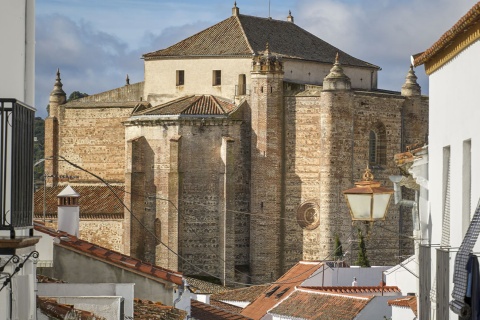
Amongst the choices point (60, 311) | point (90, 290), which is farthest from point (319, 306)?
point (60, 311)

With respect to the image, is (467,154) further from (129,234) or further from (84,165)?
(84,165)

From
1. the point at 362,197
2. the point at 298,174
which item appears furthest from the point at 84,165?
the point at 362,197

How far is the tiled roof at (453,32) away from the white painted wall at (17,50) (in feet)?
11.6

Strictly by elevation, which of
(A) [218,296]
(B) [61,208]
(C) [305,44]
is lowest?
(A) [218,296]

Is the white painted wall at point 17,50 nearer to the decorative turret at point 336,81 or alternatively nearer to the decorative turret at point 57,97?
the decorative turret at point 336,81

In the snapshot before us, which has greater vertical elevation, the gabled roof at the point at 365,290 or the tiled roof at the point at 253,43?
the tiled roof at the point at 253,43

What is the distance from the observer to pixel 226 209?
224 feet

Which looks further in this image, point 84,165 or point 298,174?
point 84,165

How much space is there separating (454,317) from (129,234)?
55.4 metres

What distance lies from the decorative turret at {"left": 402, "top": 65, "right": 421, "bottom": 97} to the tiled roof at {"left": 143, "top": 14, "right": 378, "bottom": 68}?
3963mm

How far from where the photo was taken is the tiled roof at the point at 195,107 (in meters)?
69.4

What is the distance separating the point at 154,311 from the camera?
20125mm

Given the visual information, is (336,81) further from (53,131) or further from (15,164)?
(15,164)

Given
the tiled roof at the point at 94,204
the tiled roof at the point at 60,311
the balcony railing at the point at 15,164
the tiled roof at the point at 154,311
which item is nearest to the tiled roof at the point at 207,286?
the tiled roof at the point at 94,204
